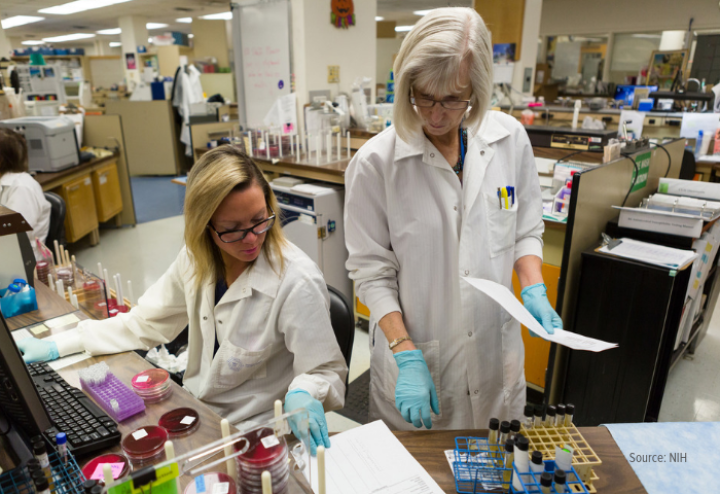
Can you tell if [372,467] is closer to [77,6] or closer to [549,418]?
[549,418]

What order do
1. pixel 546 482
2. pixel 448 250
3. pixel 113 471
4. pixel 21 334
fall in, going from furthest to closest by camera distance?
1. pixel 21 334
2. pixel 448 250
3. pixel 113 471
4. pixel 546 482

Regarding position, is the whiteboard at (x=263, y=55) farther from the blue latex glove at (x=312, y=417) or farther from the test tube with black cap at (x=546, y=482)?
the test tube with black cap at (x=546, y=482)

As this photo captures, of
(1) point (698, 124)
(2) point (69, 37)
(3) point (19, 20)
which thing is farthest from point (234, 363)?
(2) point (69, 37)

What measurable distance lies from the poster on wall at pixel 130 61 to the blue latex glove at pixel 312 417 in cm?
971

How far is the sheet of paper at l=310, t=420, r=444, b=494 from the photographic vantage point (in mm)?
886

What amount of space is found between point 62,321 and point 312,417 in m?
1.07

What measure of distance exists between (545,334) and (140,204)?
19.2 feet

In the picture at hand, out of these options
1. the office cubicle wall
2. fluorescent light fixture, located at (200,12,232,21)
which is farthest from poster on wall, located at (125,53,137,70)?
the office cubicle wall

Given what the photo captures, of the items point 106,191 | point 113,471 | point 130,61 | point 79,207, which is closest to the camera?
point 113,471

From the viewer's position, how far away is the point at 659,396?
189cm

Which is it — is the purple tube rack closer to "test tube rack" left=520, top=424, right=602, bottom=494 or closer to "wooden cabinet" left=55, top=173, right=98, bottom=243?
"test tube rack" left=520, top=424, right=602, bottom=494

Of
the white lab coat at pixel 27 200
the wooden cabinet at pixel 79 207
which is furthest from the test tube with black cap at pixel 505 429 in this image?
the wooden cabinet at pixel 79 207

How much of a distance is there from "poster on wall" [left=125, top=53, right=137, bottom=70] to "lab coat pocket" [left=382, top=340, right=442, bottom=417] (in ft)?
31.5

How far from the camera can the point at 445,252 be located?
4.04 feet
